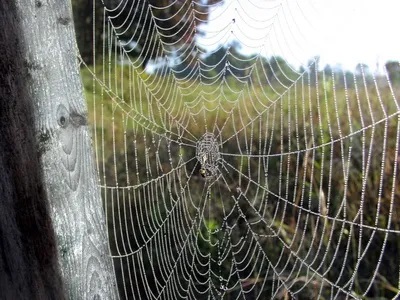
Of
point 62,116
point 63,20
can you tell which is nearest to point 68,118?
point 62,116

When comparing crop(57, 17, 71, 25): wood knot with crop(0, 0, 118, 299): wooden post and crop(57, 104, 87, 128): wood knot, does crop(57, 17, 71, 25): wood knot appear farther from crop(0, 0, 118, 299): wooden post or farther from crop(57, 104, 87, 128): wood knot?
crop(57, 104, 87, 128): wood knot

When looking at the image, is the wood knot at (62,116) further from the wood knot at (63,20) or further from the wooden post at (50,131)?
the wood knot at (63,20)

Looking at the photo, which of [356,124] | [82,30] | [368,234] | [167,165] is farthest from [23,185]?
[82,30]

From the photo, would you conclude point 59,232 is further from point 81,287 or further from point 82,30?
point 82,30

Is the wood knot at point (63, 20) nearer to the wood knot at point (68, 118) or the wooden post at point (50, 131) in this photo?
the wooden post at point (50, 131)

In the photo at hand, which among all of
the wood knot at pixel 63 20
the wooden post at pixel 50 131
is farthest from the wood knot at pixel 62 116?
the wood knot at pixel 63 20

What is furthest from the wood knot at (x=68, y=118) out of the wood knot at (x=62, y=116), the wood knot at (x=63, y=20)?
the wood knot at (x=63, y=20)

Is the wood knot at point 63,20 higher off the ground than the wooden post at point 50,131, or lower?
higher

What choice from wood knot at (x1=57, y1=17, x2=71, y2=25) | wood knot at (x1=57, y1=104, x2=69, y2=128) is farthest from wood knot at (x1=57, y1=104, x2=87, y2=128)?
wood knot at (x1=57, y1=17, x2=71, y2=25)
